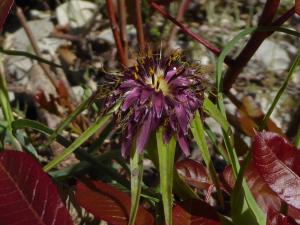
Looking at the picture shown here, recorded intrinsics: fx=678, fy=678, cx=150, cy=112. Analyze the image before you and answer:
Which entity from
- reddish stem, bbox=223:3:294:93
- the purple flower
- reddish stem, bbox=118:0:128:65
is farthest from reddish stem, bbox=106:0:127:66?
the purple flower

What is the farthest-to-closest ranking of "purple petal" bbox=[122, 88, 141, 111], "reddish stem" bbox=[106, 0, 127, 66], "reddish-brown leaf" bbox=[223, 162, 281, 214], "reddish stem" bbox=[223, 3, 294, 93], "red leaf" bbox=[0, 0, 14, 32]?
"reddish stem" bbox=[106, 0, 127, 66], "reddish stem" bbox=[223, 3, 294, 93], "reddish-brown leaf" bbox=[223, 162, 281, 214], "purple petal" bbox=[122, 88, 141, 111], "red leaf" bbox=[0, 0, 14, 32]

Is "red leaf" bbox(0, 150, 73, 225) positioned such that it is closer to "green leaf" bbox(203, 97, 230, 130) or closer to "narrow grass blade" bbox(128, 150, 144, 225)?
"narrow grass blade" bbox(128, 150, 144, 225)

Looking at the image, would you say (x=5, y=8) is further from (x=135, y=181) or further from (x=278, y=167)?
(x=278, y=167)

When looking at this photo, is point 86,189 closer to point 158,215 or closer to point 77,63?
point 158,215

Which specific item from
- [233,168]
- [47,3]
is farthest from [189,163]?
[47,3]

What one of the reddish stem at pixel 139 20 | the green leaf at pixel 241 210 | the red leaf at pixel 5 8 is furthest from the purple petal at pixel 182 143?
the reddish stem at pixel 139 20

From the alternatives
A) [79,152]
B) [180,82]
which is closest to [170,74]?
[180,82]

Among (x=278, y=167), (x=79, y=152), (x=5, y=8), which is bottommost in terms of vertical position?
(x=79, y=152)
